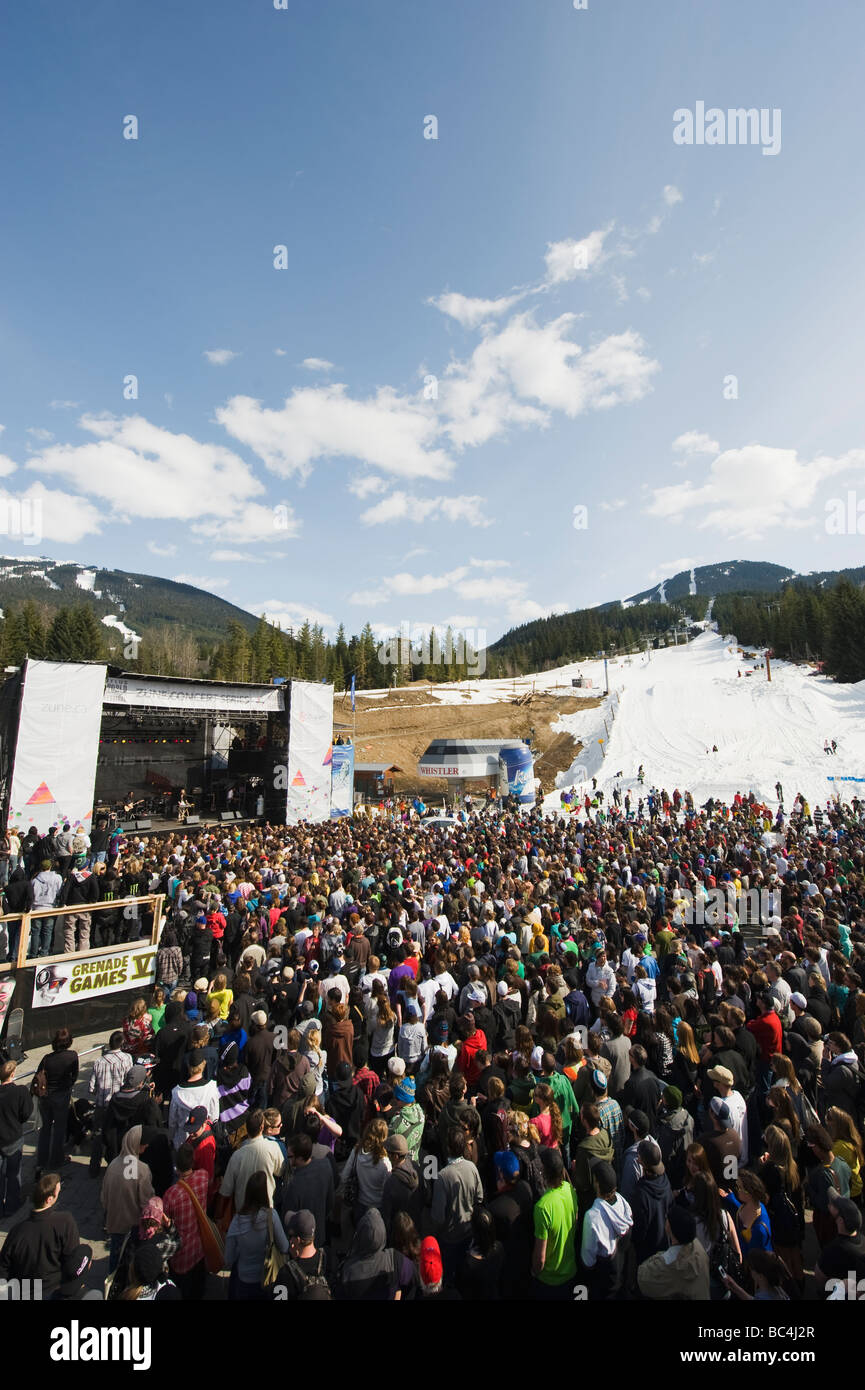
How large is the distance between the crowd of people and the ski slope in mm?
27484

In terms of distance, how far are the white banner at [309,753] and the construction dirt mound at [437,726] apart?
1389 cm

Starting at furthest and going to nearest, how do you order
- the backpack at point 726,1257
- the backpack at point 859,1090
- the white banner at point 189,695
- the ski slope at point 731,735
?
the ski slope at point 731,735, the white banner at point 189,695, the backpack at point 859,1090, the backpack at point 726,1257

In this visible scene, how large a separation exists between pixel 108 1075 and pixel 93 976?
390cm

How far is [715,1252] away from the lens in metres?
3.58

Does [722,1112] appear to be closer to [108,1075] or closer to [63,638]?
[108,1075]

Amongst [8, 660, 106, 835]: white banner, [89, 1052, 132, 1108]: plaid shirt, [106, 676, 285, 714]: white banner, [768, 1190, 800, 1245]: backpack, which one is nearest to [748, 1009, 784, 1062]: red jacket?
[768, 1190, 800, 1245]: backpack

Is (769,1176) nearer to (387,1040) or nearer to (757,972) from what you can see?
(757,972)

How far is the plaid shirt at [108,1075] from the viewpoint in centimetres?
555

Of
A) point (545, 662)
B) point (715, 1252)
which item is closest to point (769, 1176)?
point (715, 1252)

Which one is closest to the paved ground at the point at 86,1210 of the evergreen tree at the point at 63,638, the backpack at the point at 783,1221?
the backpack at the point at 783,1221

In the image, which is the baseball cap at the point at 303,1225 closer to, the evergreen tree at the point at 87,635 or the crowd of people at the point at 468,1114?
the crowd of people at the point at 468,1114

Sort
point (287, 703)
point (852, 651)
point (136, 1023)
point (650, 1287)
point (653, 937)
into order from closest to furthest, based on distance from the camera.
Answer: point (650, 1287), point (136, 1023), point (653, 937), point (287, 703), point (852, 651)

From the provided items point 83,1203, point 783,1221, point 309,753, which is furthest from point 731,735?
point 83,1203

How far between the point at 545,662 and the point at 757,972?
126 metres
